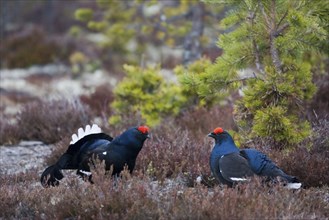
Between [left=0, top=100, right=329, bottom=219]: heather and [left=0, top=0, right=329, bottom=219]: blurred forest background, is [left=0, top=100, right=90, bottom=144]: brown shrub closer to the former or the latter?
[left=0, top=0, right=329, bottom=219]: blurred forest background

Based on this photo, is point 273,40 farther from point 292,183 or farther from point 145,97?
point 145,97

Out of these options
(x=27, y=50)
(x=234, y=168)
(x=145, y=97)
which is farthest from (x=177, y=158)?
(x=27, y=50)

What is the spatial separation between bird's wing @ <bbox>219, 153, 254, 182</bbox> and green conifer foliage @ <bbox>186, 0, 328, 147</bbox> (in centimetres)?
117

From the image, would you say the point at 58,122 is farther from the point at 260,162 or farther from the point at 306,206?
the point at 306,206

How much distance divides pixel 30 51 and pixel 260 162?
18.5 m

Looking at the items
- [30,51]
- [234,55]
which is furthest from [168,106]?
[30,51]

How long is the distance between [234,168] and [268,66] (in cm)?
178

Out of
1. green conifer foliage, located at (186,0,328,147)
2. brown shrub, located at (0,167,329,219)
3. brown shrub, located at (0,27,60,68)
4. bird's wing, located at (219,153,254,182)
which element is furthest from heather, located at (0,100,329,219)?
brown shrub, located at (0,27,60,68)

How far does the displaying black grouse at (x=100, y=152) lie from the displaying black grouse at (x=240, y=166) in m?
0.73

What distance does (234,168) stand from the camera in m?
5.79

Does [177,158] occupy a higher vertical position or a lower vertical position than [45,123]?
higher

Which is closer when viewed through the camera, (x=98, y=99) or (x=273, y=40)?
(x=273, y=40)

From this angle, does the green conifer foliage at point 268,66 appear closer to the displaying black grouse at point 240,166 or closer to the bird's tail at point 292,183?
the displaying black grouse at point 240,166

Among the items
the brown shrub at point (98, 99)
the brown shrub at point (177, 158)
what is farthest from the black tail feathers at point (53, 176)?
the brown shrub at point (98, 99)
